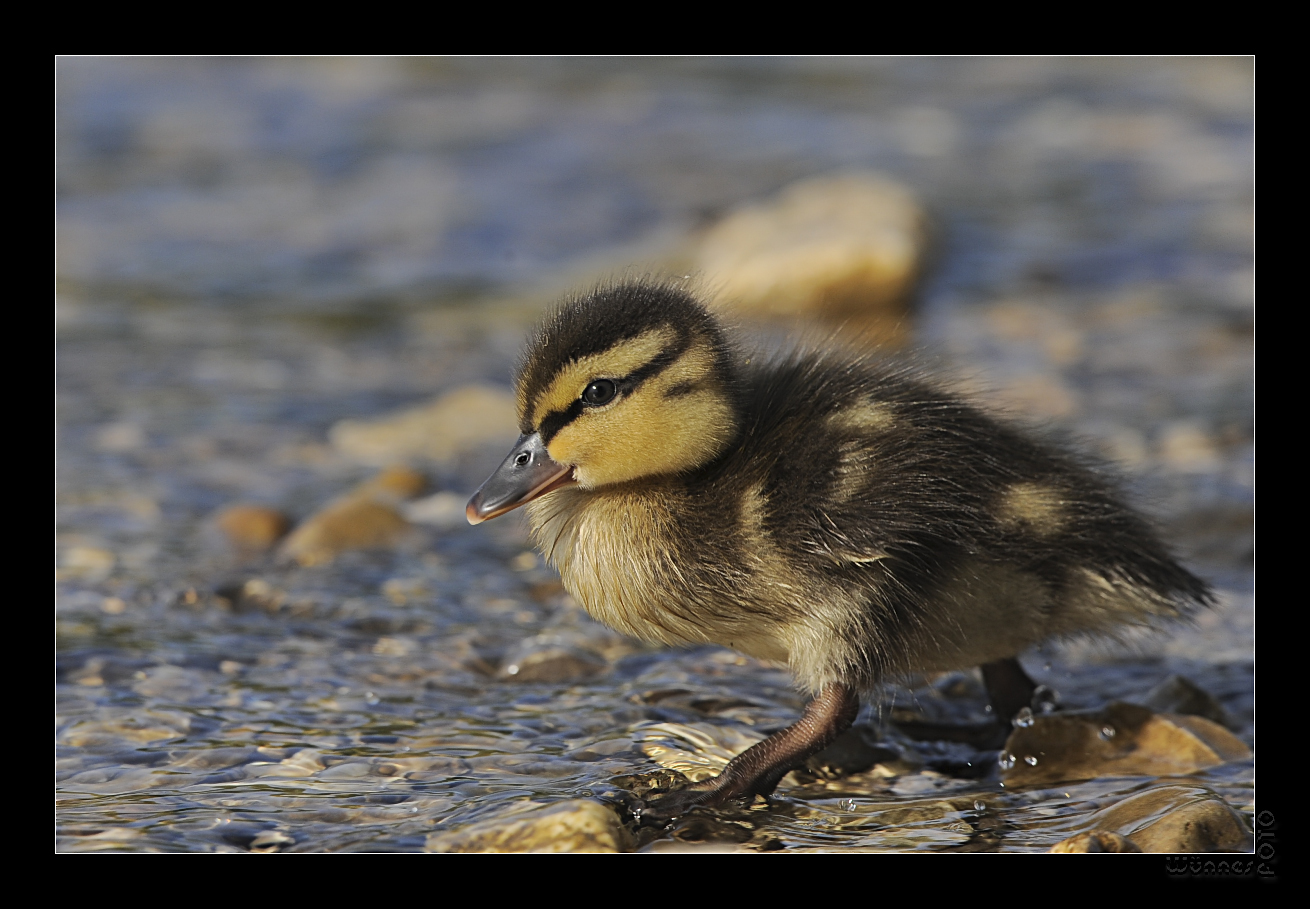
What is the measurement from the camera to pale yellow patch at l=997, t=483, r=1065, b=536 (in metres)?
3.86

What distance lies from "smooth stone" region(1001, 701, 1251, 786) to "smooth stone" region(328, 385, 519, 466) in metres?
3.17

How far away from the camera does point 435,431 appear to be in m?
6.73

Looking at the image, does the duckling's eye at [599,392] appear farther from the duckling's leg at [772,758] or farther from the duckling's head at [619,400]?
the duckling's leg at [772,758]

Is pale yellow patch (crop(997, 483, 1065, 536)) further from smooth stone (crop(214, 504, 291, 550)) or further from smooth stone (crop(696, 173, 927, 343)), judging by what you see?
smooth stone (crop(696, 173, 927, 343))

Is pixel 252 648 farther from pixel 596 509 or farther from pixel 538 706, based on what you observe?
pixel 596 509

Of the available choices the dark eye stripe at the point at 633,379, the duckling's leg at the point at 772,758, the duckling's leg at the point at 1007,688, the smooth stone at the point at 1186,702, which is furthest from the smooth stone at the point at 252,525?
the smooth stone at the point at 1186,702

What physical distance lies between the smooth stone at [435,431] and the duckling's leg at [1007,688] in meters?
2.95

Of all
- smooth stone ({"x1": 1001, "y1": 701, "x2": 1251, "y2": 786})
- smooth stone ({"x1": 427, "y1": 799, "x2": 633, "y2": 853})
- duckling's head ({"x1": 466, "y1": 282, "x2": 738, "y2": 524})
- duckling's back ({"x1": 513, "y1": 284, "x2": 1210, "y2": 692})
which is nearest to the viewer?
smooth stone ({"x1": 427, "y1": 799, "x2": 633, "y2": 853})

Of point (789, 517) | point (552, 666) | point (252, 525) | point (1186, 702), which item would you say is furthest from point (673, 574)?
point (252, 525)

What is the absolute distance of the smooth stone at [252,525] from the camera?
220 inches

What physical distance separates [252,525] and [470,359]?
242 cm

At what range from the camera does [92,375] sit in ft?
24.1

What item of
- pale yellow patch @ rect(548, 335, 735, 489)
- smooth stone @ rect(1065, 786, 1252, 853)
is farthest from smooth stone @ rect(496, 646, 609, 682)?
smooth stone @ rect(1065, 786, 1252, 853)
